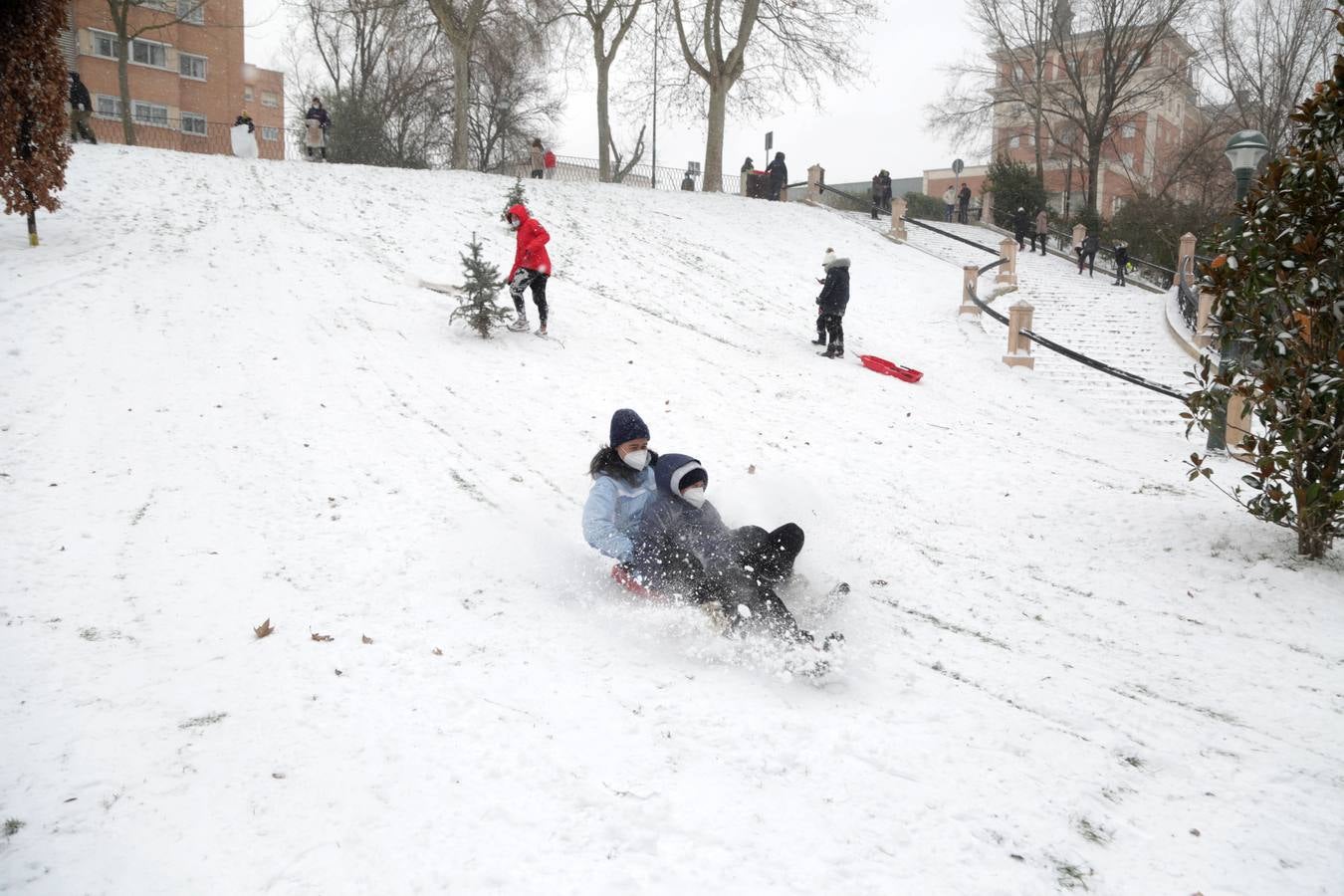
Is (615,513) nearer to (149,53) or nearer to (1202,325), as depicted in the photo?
(1202,325)

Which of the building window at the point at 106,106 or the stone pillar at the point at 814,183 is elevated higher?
the building window at the point at 106,106

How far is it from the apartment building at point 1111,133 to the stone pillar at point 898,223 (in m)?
13.5

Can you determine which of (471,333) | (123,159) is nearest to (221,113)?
(123,159)

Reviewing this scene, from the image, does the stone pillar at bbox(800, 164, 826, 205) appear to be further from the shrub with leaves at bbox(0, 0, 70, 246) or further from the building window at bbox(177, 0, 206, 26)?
the building window at bbox(177, 0, 206, 26)

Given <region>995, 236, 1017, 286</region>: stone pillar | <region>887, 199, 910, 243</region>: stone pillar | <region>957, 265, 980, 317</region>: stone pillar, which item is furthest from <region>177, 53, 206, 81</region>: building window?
<region>957, 265, 980, 317</region>: stone pillar

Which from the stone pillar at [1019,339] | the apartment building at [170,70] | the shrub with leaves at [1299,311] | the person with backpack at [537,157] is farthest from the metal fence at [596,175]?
the shrub with leaves at [1299,311]

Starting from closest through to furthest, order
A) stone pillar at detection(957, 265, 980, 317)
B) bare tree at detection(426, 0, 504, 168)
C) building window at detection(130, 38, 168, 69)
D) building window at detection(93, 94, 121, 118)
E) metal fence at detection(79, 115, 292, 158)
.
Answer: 1. stone pillar at detection(957, 265, 980, 317)
2. bare tree at detection(426, 0, 504, 168)
3. metal fence at detection(79, 115, 292, 158)
4. building window at detection(93, 94, 121, 118)
5. building window at detection(130, 38, 168, 69)

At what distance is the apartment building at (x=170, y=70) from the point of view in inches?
1316

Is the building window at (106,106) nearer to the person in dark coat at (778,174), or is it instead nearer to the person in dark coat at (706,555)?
the person in dark coat at (778,174)

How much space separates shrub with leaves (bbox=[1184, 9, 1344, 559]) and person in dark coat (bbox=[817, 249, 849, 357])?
646 cm

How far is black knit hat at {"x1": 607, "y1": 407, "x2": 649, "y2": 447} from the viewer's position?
4930 mm

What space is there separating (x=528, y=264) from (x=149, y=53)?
35393 millimetres

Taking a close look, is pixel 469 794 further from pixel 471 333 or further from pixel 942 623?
pixel 471 333

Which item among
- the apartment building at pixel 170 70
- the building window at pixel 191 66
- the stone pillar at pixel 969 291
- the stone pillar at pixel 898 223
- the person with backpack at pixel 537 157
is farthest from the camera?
the building window at pixel 191 66
